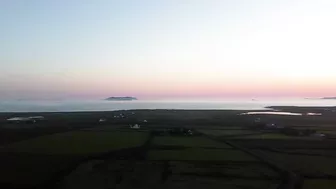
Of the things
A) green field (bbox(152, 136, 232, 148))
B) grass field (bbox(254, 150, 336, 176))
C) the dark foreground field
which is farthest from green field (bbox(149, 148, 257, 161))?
green field (bbox(152, 136, 232, 148))

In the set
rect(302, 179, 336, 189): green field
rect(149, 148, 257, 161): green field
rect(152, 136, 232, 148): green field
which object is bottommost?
rect(302, 179, 336, 189): green field

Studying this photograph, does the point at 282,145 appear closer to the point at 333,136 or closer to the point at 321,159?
the point at 321,159

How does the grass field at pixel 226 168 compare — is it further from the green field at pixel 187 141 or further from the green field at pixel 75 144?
the green field at pixel 75 144

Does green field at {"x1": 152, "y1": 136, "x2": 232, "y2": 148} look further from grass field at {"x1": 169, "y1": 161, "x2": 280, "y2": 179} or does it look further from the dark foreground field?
grass field at {"x1": 169, "y1": 161, "x2": 280, "y2": 179}

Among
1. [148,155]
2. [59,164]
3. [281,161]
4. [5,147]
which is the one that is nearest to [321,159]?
[281,161]

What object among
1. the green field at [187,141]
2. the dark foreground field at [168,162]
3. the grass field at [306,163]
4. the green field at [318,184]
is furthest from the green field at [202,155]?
the green field at [318,184]

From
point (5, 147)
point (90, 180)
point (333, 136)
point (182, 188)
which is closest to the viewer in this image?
point (182, 188)
